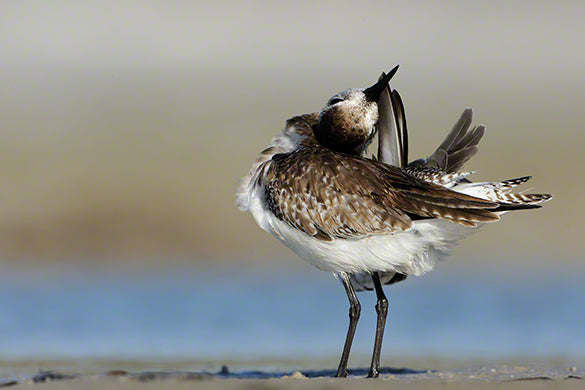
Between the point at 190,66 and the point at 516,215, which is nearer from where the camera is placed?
the point at 516,215

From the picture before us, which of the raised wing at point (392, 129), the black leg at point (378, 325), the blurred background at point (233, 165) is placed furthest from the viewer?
the blurred background at point (233, 165)

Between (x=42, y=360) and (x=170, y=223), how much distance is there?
490cm

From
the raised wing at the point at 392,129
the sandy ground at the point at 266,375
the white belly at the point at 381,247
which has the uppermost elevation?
the raised wing at the point at 392,129

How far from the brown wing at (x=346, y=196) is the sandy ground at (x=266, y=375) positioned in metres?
0.95

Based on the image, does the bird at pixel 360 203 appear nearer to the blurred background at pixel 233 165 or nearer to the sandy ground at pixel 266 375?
the sandy ground at pixel 266 375

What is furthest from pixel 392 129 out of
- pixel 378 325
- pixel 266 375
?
pixel 266 375

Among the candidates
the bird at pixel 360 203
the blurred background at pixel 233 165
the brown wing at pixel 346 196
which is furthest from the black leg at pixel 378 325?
the blurred background at pixel 233 165

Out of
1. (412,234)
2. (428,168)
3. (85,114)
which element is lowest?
(412,234)

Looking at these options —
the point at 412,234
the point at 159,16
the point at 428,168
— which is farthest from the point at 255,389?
the point at 159,16

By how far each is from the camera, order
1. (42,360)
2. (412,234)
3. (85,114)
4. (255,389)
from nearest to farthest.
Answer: (255,389) < (412,234) < (42,360) < (85,114)

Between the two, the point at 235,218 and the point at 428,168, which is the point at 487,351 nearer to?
the point at 428,168

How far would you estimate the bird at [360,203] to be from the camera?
600 centimetres

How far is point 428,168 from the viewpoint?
22.3 feet

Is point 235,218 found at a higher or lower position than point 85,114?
lower
